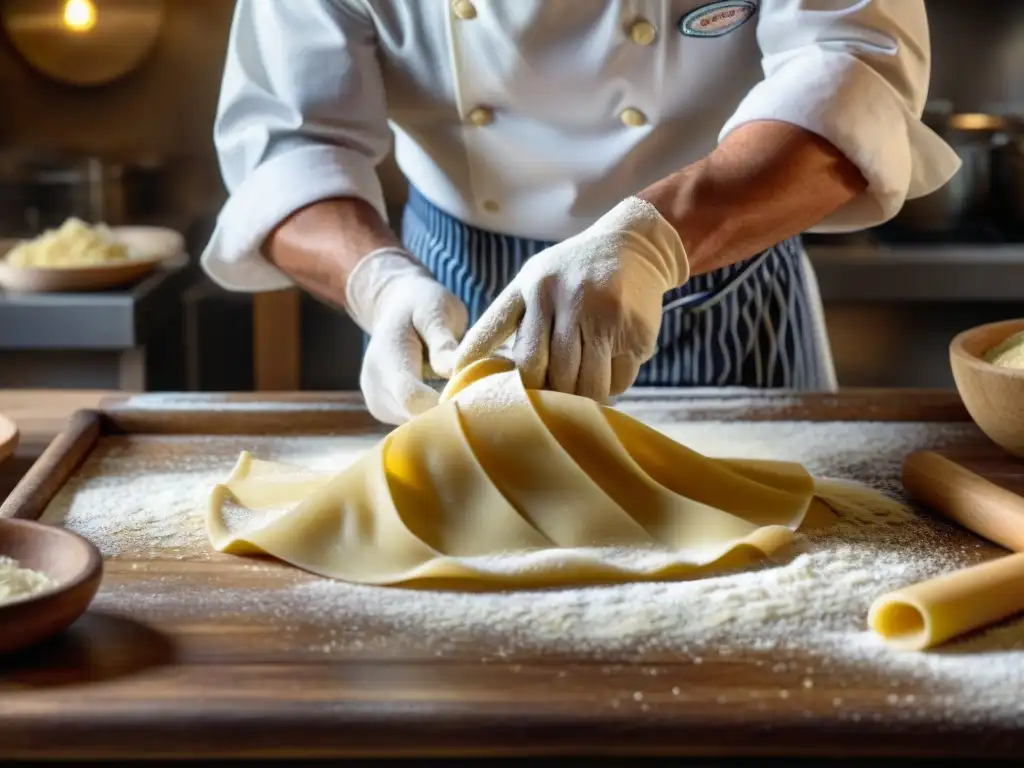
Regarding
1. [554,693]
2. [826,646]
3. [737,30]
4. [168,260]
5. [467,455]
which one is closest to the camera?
[554,693]

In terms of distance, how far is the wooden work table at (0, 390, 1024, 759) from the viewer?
3.26 feet

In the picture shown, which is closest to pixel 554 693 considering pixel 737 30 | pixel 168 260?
pixel 737 30

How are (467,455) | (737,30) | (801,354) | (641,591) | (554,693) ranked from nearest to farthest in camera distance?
(554,693)
(641,591)
(467,455)
(737,30)
(801,354)

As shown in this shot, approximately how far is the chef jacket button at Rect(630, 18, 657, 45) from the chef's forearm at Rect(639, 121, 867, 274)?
19cm

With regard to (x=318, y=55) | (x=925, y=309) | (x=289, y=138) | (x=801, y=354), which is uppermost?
(x=318, y=55)

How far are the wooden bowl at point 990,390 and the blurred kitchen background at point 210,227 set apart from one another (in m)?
1.58

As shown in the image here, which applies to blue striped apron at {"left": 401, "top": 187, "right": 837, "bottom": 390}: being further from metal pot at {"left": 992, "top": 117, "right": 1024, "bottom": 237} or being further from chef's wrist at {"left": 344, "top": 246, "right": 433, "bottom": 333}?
metal pot at {"left": 992, "top": 117, "right": 1024, "bottom": 237}

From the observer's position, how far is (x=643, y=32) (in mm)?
1874

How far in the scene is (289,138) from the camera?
203 cm

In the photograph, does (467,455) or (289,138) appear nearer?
(467,455)

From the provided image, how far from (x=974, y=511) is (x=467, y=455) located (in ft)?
1.79

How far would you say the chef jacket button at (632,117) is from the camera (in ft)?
6.42

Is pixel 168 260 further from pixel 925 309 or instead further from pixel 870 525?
pixel 870 525

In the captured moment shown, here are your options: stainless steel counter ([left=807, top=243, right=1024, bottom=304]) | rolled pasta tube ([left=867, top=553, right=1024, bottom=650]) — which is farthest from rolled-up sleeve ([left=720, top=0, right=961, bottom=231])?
stainless steel counter ([left=807, top=243, right=1024, bottom=304])
